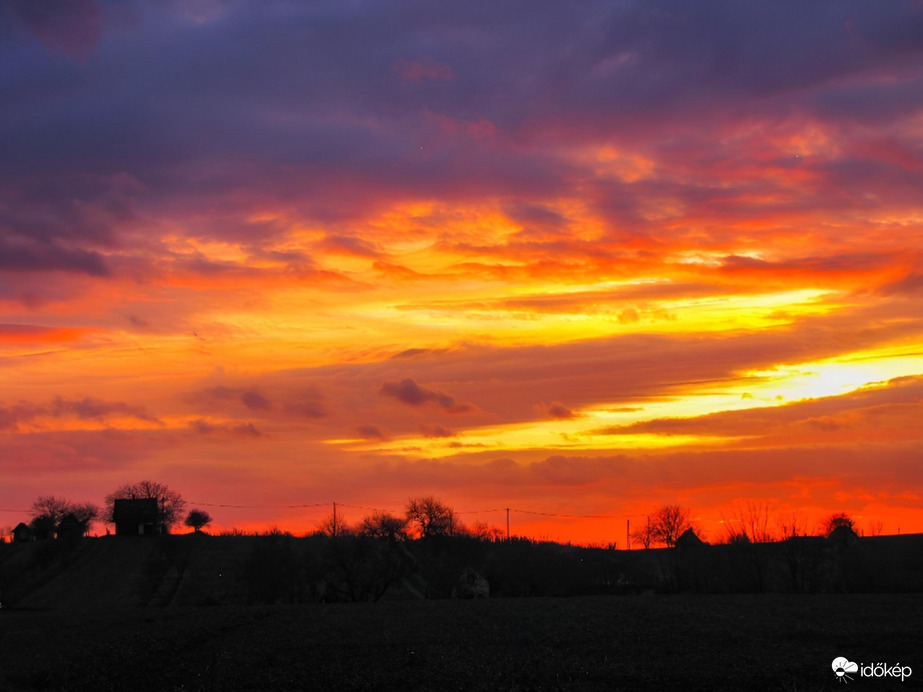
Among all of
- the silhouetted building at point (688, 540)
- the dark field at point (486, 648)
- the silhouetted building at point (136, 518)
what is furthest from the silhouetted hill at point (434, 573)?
the dark field at point (486, 648)

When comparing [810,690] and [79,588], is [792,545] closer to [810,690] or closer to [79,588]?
[810,690]

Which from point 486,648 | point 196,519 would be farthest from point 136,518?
point 486,648

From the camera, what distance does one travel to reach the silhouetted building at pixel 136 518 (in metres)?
166

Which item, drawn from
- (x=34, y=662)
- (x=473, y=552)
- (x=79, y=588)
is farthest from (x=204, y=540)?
(x=34, y=662)

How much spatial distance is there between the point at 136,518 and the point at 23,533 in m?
27.5

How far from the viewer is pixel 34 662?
49.5 meters

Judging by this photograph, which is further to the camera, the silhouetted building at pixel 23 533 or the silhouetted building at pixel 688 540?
the silhouetted building at pixel 23 533

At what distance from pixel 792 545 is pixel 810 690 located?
68.2 m

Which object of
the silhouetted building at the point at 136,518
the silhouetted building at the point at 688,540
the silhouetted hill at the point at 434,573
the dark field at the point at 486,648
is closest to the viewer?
the dark field at the point at 486,648

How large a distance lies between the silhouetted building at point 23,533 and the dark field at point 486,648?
363 ft

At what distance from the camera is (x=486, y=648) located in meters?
50.4

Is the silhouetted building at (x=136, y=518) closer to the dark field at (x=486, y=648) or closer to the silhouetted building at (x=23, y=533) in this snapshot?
the silhouetted building at (x=23, y=533)

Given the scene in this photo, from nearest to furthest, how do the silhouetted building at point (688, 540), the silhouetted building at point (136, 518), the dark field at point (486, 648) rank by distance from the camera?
the dark field at point (486, 648), the silhouetted building at point (688, 540), the silhouetted building at point (136, 518)

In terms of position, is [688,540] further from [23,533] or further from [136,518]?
[23,533]
